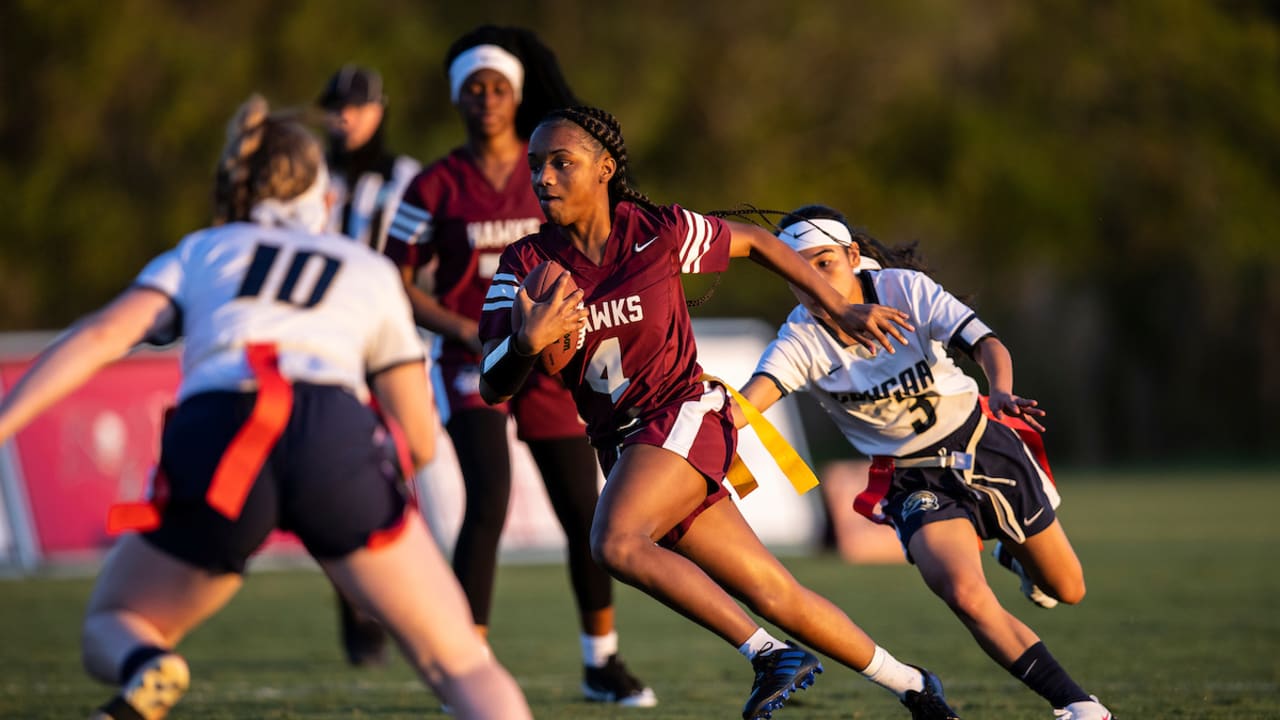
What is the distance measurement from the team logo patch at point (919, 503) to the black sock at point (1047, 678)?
57 centimetres

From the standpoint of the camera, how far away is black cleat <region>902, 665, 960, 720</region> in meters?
4.92

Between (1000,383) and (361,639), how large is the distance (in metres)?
3.71

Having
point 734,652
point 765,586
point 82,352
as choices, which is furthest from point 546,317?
point 734,652

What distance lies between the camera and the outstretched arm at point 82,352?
3.52m

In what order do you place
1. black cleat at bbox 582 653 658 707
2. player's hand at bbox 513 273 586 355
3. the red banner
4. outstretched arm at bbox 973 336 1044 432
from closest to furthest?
player's hand at bbox 513 273 586 355, outstretched arm at bbox 973 336 1044 432, black cleat at bbox 582 653 658 707, the red banner

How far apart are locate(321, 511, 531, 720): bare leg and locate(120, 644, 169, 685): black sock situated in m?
0.43

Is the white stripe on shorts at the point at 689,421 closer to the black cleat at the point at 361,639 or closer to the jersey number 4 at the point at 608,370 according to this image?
the jersey number 4 at the point at 608,370

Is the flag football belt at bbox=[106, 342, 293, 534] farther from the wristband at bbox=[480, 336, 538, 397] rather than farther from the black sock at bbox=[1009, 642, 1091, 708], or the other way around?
the black sock at bbox=[1009, 642, 1091, 708]

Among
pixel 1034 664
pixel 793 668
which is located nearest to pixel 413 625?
pixel 793 668

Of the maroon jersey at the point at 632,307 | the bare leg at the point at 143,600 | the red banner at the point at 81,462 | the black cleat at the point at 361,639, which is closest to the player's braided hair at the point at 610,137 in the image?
the maroon jersey at the point at 632,307

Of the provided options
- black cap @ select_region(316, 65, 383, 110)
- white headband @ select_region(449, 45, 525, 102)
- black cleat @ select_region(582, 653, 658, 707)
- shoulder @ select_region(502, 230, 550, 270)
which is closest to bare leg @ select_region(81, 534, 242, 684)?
shoulder @ select_region(502, 230, 550, 270)

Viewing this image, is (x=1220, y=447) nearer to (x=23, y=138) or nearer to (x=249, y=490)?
(x=23, y=138)

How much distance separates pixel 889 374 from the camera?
17.9ft

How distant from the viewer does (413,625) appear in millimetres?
3637
